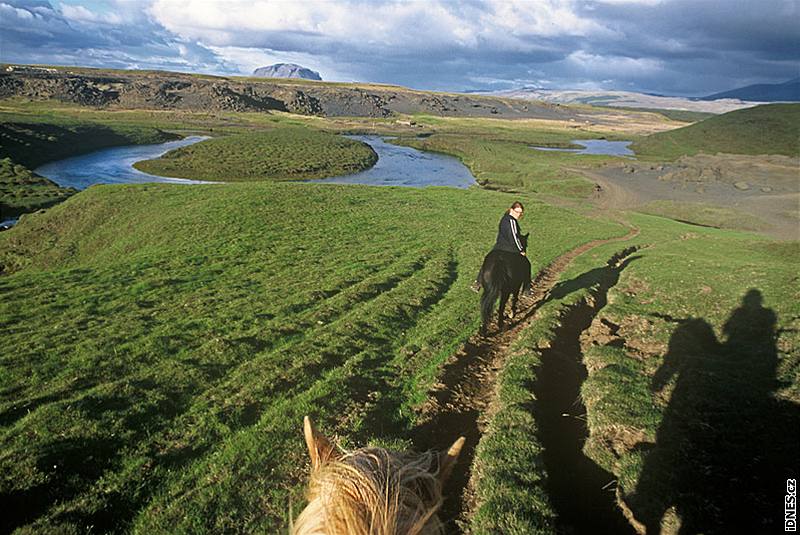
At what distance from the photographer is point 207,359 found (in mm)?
11055

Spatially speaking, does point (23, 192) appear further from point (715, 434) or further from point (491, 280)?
point (715, 434)

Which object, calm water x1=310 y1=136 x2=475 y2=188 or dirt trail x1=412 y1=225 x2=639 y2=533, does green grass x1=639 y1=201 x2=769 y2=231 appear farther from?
dirt trail x1=412 y1=225 x2=639 y2=533

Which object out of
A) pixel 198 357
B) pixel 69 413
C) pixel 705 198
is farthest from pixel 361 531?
pixel 705 198

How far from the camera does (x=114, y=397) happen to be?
9.08 meters

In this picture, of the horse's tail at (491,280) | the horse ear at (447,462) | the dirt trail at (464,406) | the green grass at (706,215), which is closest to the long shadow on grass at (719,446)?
the dirt trail at (464,406)

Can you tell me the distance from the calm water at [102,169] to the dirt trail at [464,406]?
58212 mm

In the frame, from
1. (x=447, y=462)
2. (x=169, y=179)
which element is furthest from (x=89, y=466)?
(x=169, y=179)

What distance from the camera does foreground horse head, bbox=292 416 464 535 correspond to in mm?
2312

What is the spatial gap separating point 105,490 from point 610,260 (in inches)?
987

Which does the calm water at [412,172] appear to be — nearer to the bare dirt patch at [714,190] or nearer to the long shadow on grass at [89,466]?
the bare dirt patch at [714,190]

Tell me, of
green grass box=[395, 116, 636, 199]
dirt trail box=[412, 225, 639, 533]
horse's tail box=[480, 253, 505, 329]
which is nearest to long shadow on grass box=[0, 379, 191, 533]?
dirt trail box=[412, 225, 639, 533]

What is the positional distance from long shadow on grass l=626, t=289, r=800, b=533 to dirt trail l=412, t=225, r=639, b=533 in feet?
9.19

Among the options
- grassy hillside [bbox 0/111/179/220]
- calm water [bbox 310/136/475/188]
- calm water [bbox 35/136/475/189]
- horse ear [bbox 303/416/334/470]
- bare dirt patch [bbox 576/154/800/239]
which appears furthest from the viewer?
calm water [bbox 310/136/475/188]

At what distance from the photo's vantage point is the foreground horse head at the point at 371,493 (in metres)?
2.31
